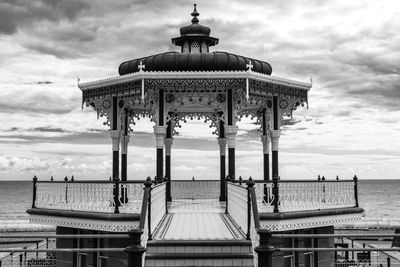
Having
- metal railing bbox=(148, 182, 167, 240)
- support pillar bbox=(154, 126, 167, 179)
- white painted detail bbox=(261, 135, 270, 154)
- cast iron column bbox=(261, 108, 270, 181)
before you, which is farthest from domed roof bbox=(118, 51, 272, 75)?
metal railing bbox=(148, 182, 167, 240)

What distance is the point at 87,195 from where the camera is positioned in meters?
13.8

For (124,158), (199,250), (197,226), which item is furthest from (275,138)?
(199,250)

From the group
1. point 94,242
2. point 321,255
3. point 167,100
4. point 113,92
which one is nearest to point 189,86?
point 167,100

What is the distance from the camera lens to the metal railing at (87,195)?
43.2ft

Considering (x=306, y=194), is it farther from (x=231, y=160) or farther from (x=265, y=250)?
(x=265, y=250)

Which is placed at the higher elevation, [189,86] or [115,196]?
[189,86]

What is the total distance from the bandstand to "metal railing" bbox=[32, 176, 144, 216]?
3cm

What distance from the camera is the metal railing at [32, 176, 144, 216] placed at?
1317 centimetres

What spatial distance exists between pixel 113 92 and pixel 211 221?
704 centimetres

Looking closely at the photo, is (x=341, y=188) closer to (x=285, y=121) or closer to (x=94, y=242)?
(x=285, y=121)

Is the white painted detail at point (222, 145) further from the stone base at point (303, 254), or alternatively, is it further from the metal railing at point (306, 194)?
the stone base at point (303, 254)

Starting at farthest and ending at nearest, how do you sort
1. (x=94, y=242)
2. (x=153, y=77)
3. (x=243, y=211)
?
(x=153, y=77)
(x=94, y=242)
(x=243, y=211)

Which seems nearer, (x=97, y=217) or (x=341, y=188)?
(x=97, y=217)

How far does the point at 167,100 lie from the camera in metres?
16.6
